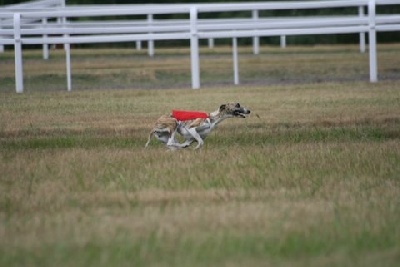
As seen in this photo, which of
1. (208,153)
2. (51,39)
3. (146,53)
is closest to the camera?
(208,153)

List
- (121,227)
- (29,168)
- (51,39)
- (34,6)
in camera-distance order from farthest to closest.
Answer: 1. (34,6)
2. (51,39)
3. (29,168)
4. (121,227)

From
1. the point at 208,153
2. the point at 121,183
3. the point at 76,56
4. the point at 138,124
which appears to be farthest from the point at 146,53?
the point at 121,183

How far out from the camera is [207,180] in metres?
12.8

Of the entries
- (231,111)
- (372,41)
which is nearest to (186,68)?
(372,41)

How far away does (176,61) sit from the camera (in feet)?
108

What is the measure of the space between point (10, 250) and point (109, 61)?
80.7 feet

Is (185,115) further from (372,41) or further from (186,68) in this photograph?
(186,68)

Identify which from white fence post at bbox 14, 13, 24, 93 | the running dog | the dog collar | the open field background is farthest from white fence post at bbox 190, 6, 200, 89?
the dog collar

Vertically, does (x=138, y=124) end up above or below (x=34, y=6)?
below

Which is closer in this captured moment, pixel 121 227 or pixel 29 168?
pixel 121 227

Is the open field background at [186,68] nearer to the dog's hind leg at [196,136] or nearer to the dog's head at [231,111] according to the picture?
the dog's head at [231,111]

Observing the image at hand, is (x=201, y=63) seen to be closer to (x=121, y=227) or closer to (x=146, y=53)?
(x=146, y=53)

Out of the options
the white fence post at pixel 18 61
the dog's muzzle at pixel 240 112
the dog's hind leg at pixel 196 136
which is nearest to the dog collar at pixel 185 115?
the dog's hind leg at pixel 196 136

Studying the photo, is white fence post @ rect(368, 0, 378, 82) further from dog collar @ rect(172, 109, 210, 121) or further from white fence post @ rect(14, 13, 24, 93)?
dog collar @ rect(172, 109, 210, 121)
